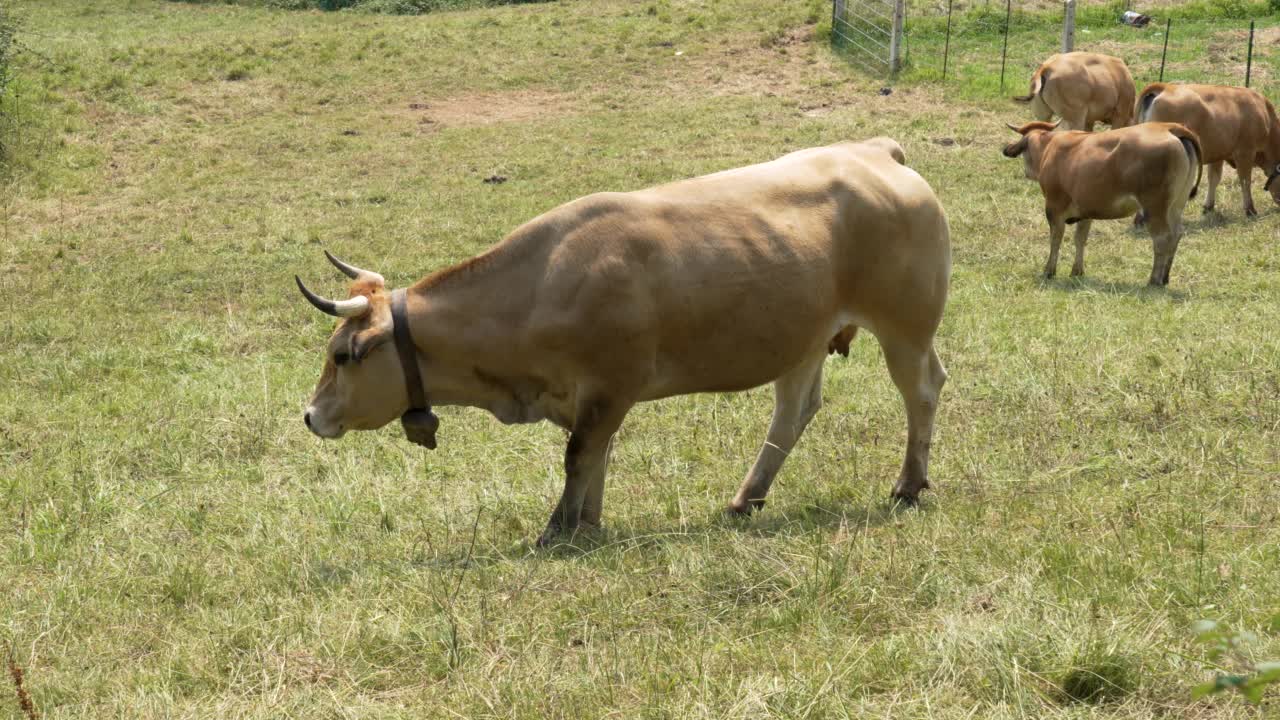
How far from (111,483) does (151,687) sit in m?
3.38

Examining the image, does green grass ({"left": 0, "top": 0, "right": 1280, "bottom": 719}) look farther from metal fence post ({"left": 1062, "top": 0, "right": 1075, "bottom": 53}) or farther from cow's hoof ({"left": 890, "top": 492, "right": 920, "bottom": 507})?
metal fence post ({"left": 1062, "top": 0, "right": 1075, "bottom": 53})

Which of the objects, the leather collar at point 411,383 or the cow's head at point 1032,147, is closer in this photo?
the leather collar at point 411,383

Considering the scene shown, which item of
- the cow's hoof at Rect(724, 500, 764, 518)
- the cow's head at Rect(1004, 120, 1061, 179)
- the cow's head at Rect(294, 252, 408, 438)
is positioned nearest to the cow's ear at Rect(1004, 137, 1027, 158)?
the cow's head at Rect(1004, 120, 1061, 179)

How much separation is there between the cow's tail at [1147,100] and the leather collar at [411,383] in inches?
493

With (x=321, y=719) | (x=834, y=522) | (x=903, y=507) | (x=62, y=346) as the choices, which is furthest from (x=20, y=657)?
(x=62, y=346)

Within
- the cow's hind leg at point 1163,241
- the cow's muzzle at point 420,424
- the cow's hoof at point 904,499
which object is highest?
the cow's muzzle at point 420,424

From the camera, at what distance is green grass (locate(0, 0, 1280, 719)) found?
4426mm

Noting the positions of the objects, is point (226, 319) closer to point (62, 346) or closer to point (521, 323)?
point (62, 346)

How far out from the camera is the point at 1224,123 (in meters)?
15.9

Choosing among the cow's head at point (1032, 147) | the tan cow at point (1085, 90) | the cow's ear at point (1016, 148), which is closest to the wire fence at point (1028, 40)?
the tan cow at point (1085, 90)

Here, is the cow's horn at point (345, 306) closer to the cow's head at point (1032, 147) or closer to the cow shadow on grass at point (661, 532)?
the cow shadow on grass at point (661, 532)

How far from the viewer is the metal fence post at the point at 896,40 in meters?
23.4

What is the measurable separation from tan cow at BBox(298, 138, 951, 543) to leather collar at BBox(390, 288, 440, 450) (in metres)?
0.02

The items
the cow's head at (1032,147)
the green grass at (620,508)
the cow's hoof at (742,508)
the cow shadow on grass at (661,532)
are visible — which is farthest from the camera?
the cow's head at (1032,147)
